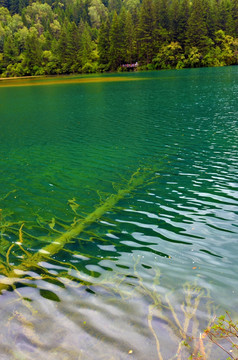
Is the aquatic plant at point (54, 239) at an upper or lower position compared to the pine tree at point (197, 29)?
lower

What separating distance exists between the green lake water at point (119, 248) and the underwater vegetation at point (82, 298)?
0.06 feet

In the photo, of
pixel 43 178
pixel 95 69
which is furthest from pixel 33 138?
pixel 95 69

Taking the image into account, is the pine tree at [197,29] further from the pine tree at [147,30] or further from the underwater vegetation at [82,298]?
the underwater vegetation at [82,298]

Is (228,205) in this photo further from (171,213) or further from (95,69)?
(95,69)

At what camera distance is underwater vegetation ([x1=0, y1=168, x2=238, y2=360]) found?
3.85 meters

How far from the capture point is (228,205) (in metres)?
8.38

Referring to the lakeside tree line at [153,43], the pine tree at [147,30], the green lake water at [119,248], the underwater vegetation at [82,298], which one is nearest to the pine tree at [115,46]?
the lakeside tree line at [153,43]

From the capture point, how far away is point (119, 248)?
6531 mm

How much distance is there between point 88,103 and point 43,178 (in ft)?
81.7

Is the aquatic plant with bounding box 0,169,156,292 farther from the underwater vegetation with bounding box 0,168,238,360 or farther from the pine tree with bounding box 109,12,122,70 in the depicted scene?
the pine tree with bounding box 109,12,122,70

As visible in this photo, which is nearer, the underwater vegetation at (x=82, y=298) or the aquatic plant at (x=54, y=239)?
the underwater vegetation at (x=82, y=298)

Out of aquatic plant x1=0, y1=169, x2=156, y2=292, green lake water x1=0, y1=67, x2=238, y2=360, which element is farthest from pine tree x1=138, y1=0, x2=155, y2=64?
aquatic plant x1=0, y1=169, x2=156, y2=292

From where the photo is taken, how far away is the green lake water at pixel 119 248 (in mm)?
4133

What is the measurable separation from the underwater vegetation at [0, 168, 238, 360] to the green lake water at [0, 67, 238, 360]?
2 centimetres
